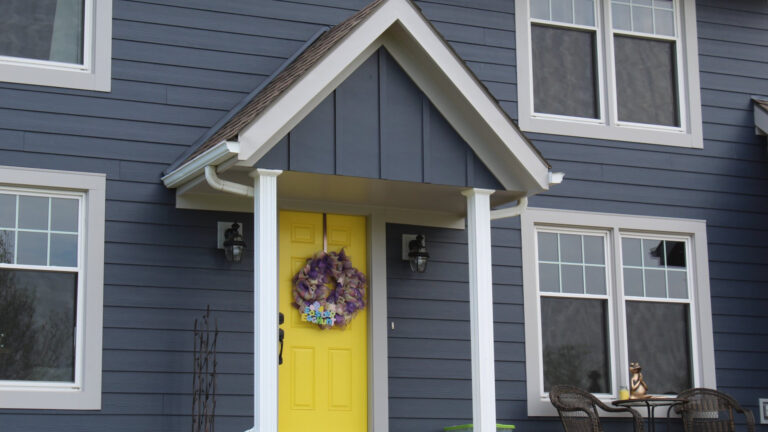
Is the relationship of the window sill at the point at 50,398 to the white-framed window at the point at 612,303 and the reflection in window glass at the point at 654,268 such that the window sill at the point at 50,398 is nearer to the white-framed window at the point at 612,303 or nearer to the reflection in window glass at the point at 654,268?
the white-framed window at the point at 612,303

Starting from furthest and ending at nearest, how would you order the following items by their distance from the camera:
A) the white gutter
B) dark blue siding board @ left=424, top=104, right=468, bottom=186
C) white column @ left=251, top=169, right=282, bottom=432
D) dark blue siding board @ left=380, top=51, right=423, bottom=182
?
1. the white gutter
2. dark blue siding board @ left=424, top=104, right=468, bottom=186
3. dark blue siding board @ left=380, top=51, right=423, bottom=182
4. white column @ left=251, top=169, right=282, bottom=432

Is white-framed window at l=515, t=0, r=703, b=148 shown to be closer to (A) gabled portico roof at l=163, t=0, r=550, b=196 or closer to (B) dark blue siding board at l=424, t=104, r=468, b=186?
(A) gabled portico roof at l=163, t=0, r=550, b=196

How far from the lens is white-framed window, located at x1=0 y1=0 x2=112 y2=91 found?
25.5ft

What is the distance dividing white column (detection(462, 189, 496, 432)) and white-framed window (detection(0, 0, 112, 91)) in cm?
287

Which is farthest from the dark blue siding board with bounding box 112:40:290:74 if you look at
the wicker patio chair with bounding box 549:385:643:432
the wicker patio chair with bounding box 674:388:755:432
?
the wicker patio chair with bounding box 674:388:755:432

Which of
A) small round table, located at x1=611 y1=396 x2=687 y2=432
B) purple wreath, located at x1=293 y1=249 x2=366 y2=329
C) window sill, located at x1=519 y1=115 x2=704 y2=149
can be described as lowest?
small round table, located at x1=611 y1=396 x2=687 y2=432

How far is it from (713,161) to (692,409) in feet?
7.53

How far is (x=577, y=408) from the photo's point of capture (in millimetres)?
8250

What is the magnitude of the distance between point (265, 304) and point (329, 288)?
1.53 meters

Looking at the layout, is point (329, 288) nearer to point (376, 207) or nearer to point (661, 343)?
point (376, 207)

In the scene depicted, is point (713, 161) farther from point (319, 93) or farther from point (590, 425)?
point (319, 93)

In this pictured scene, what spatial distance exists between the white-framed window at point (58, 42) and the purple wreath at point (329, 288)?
2.03 m

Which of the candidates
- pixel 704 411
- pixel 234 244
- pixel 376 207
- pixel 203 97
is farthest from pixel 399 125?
pixel 704 411

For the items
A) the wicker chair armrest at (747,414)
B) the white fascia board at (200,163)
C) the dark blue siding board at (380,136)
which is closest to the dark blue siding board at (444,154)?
the dark blue siding board at (380,136)
